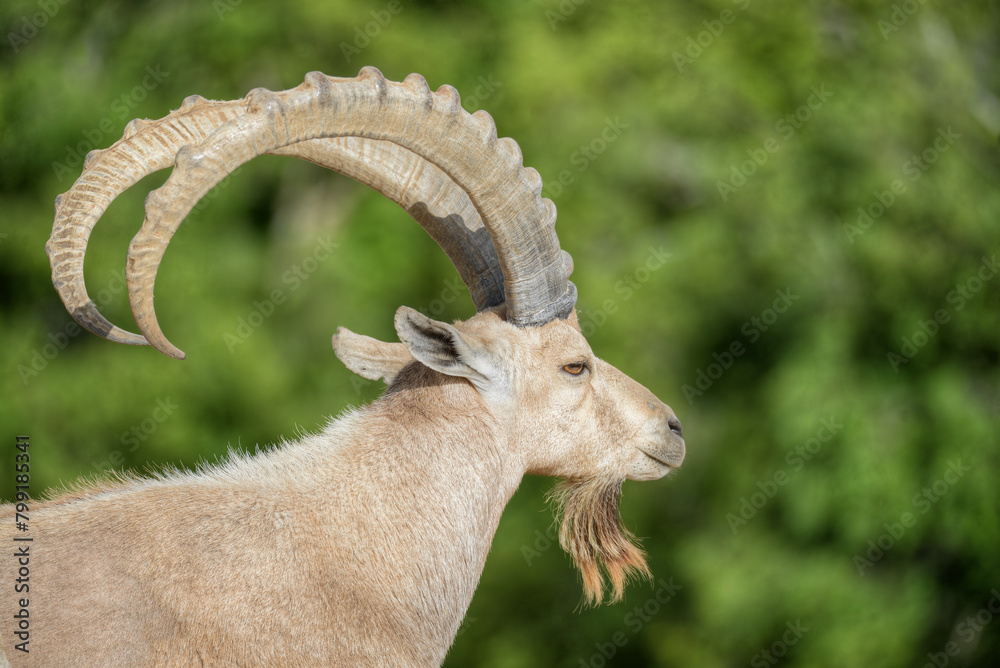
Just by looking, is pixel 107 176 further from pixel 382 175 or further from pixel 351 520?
pixel 351 520

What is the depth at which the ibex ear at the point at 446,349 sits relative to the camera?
11.4 feet

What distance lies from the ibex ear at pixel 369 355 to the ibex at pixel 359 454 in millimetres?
11

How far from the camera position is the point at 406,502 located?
3613mm

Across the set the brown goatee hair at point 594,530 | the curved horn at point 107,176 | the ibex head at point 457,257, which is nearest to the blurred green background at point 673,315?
the brown goatee hair at point 594,530

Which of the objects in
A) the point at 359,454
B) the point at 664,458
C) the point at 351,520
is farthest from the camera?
the point at 664,458

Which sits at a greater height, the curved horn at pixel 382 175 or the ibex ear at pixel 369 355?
the curved horn at pixel 382 175

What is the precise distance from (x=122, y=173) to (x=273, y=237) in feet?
14.5

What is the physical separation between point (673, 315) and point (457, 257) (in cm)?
358

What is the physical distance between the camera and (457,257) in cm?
423

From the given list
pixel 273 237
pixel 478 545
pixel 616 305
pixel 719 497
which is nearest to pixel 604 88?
pixel 616 305

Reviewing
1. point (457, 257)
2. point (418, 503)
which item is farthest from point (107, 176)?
point (418, 503)

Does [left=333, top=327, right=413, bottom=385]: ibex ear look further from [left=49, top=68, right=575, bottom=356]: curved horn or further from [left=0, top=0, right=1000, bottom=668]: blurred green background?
[left=0, top=0, right=1000, bottom=668]: blurred green background

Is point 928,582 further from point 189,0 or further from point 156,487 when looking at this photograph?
point 189,0

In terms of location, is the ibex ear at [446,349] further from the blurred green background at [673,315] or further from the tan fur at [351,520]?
the blurred green background at [673,315]
